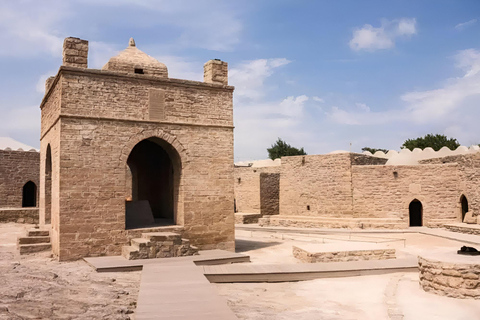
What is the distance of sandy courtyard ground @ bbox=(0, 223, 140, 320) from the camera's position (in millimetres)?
5980

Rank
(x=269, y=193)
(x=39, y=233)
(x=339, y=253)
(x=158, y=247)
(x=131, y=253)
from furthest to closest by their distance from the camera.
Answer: (x=269, y=193)
(x=39, y=233)
(x=339, y=253)
(x=158, y=247)
(x=131, y=253)

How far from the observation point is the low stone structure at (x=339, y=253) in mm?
10922

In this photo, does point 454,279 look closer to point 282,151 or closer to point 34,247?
point 34,247

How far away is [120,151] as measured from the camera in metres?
11.3

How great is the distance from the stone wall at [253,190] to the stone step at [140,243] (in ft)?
47.8

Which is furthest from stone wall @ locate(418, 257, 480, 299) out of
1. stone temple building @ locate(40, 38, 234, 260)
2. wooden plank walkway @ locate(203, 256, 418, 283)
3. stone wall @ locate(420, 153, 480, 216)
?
stone wall @ locate(420, 153, 480, 216)

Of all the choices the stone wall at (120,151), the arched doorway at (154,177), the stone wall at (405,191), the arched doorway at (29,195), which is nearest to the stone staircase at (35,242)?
the stone wall at (120,151)

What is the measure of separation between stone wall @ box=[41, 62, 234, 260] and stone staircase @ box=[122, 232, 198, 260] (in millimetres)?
681

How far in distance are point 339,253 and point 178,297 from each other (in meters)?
5.53

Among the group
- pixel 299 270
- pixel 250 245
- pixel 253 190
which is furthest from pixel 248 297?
pixel 253 190

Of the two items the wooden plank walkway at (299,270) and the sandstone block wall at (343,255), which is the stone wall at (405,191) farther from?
the wooden plank walkway at (299,270)

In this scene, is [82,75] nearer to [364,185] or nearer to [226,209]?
[226,209]

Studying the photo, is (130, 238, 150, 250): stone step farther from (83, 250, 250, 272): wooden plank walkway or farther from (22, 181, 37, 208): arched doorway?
(22, 181, 37, 208): arched doorway

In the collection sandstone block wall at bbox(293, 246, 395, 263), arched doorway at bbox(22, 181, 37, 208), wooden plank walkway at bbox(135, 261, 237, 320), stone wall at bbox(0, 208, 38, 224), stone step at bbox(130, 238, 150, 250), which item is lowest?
sandstone block wall at bbox(293, 246, 395, 263)
